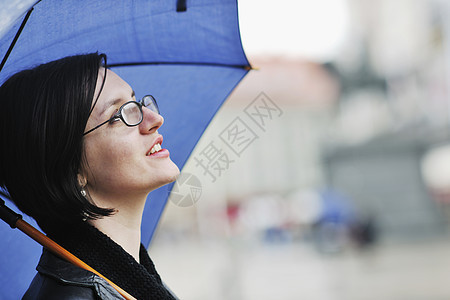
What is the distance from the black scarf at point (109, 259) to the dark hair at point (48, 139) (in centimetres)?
5

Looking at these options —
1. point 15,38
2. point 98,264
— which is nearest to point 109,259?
point 98,264

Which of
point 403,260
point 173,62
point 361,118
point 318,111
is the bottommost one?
point 173,62

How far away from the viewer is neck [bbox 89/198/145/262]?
1705mm

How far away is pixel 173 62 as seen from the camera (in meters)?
2.22

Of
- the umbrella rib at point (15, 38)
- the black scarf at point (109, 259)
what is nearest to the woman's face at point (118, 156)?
the black scarf at point (109, 259)

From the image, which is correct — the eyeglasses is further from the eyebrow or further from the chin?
the chin

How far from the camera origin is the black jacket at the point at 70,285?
55.0 inches

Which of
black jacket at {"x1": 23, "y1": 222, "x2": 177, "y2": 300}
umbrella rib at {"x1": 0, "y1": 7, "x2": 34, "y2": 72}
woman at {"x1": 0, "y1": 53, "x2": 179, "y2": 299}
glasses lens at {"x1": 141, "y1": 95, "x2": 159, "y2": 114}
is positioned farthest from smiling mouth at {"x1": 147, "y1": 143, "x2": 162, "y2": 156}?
umbrella rib at {"x1": 0, "y1": 7, "x2": 34, "y2": 72}

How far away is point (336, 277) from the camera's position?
43.5ft

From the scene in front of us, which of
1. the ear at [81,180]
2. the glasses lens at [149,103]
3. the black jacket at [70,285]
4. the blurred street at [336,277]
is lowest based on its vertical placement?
the black jacket at [70,285]

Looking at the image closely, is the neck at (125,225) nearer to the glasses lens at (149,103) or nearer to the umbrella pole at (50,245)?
the umbrella pole at (50,245)

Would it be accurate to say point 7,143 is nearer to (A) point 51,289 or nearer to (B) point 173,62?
(A) point 51,289

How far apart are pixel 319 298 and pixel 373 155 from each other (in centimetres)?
1147

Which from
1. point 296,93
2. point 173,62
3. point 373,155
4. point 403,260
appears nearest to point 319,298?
point 403,260
